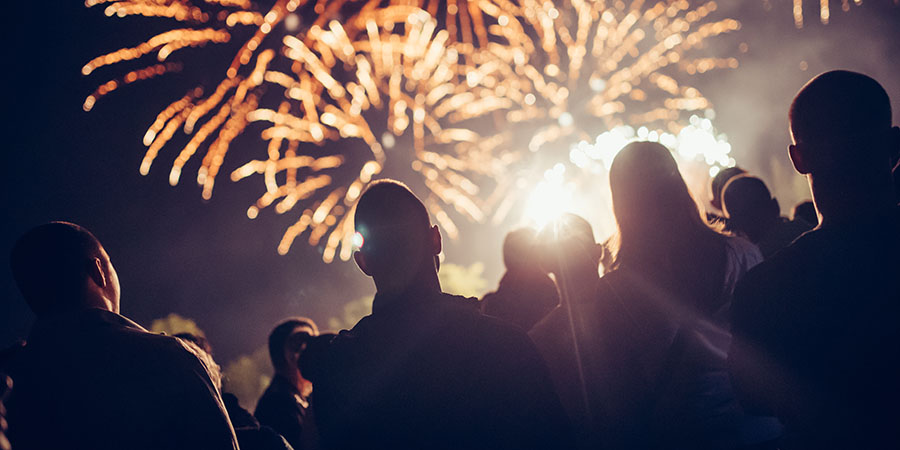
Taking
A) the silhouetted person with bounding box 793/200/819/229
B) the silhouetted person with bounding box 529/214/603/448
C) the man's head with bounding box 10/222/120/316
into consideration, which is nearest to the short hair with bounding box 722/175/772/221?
the silhouetted person with bounding box 793/200/819/229

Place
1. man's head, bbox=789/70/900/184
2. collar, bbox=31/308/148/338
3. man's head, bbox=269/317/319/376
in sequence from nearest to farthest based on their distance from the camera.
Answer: man's head, bbox=789/70/900/184 < collar, bbox=31/308/148/338 < man's head, bbox=269/317/319/376

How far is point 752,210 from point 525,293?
2111 millimetres

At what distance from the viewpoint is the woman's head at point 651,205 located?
8.91 ft

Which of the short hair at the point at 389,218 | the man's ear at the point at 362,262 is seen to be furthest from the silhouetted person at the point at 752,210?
the man's ear at the point at 362,262

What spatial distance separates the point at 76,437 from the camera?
221 centimetres

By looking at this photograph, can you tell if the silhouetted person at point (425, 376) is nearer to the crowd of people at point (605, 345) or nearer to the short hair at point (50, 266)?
the crowd of people at point (605, 345)

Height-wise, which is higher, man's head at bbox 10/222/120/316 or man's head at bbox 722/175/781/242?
man's head at bbox 722/175/781/242

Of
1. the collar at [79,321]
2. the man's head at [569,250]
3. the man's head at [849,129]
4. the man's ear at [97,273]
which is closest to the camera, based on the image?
the man's head at [849,129]

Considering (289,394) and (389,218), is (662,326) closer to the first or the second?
(389,218)

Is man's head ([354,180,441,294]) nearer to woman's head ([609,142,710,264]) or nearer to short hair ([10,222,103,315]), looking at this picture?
woman's head ([609,142,710,264])

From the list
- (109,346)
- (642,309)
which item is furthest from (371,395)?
(642,309)

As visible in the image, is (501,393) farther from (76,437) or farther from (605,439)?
(76,437)

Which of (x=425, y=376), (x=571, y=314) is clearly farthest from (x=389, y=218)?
(x=571, y=314)

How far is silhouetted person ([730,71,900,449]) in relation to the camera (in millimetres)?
1767
